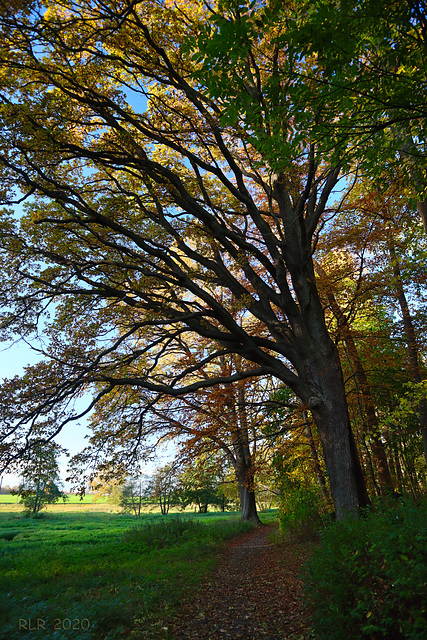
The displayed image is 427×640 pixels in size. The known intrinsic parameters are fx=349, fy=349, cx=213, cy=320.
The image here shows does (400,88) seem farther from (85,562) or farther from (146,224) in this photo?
(85,562)

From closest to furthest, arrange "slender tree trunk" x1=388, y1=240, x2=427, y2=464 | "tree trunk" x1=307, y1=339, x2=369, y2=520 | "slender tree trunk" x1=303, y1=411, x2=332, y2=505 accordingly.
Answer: "tree trunk" x1=307, y1=339, x2=369, y2=520 → "slender tree trunk" x1=388, y1=240, x2=427, y2=464 → "slender tree trunk" x1=303, y1=411, x2=332, y2=505

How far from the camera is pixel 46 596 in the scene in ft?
18.8

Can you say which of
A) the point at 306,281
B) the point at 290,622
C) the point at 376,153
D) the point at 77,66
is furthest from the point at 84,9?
the point at 290,622

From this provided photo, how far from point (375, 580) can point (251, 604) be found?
11.1ft

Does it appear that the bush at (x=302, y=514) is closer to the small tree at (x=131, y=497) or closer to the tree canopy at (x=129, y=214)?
the tree canopy at (x=129, y=214)

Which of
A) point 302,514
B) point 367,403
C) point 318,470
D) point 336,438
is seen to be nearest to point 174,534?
point 302,514

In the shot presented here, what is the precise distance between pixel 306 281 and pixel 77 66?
657cm

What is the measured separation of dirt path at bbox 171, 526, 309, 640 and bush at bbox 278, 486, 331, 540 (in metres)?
0.72

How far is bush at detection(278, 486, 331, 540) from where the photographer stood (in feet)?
31.7

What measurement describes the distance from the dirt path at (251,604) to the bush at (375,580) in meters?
1.07

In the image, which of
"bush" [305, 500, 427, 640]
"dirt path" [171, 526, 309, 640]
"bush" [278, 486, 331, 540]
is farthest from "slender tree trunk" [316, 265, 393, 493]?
"bush" [305, 500, 427, 640]

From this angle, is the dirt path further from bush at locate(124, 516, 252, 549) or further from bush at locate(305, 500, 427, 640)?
bush at locate(124, 516, 252, 549)

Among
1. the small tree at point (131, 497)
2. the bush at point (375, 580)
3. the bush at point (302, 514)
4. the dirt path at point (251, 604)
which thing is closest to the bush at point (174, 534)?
the bush at point (302, 514)

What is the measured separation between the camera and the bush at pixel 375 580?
2760mm
